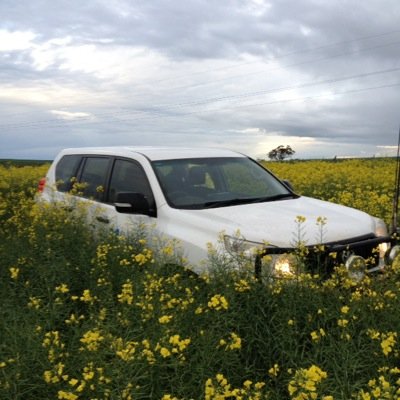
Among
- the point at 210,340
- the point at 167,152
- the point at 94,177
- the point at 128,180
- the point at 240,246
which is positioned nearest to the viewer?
the point at 210,340

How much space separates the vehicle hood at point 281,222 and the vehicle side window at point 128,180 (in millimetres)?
776

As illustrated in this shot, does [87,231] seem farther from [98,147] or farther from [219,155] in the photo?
[219,155]

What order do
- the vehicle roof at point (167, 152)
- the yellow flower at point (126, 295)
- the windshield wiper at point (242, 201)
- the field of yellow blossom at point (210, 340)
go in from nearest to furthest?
1. the field of yellow blossom at point (210, 340)
2. the yellow flower at point (126, 295)
3. the windshield wiper at point (242, 201)
4. the vehicle roof at point (167, 152)

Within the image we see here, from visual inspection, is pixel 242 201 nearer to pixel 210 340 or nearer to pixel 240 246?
pixel 240 246

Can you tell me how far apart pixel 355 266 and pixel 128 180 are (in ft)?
9.55

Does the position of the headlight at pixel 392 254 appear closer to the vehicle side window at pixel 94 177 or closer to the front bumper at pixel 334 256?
the front bumper at pixel 334 256

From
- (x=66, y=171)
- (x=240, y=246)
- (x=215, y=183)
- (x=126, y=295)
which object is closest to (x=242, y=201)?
(x=215, y=183)

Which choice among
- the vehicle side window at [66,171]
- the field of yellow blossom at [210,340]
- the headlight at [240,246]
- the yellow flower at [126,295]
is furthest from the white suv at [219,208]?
the yellow flower at [126,295]

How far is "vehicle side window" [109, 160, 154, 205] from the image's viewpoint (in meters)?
5.67

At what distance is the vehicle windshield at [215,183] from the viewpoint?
17.7 ft

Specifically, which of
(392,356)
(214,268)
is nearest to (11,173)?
(214,268)

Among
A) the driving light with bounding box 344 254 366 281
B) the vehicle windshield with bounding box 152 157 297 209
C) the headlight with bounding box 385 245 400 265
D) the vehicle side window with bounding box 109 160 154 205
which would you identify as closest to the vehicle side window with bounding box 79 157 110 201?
the vehicle side window with bounding box 109 160 154 205

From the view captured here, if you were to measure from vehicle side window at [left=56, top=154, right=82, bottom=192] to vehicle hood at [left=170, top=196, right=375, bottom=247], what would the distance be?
9.68 ft

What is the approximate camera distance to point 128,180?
238 inches
